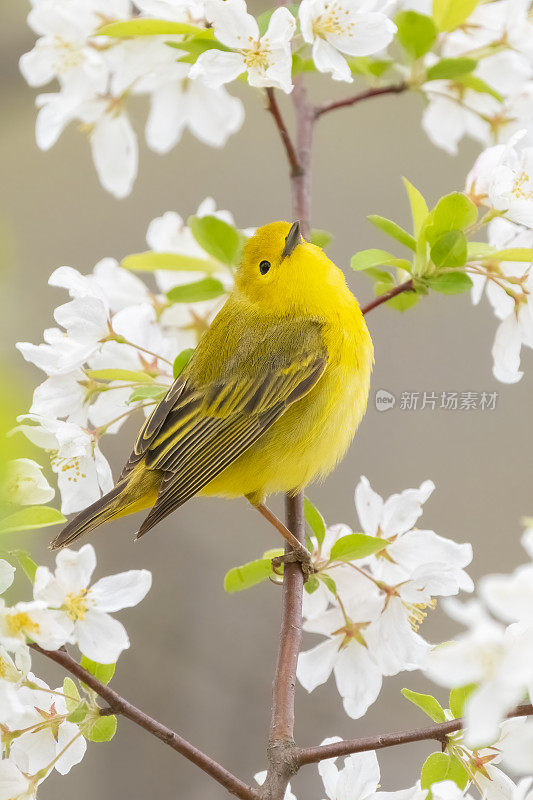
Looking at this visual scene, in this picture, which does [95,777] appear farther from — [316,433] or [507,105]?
[507,105]

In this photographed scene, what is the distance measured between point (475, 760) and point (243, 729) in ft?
6.26

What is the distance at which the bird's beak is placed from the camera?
4.95 ft

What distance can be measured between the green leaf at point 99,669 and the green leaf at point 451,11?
983 mm

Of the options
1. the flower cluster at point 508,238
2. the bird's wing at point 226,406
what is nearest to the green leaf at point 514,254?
the flower cluster at point 508,238

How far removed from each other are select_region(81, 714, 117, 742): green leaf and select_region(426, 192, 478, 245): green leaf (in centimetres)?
67

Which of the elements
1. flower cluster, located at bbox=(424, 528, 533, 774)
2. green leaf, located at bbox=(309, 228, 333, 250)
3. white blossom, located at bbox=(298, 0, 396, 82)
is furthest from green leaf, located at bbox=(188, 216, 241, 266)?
flower cluster, located at bbox=(424, 528, 533, 774)

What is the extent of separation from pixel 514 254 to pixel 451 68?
1.27ft

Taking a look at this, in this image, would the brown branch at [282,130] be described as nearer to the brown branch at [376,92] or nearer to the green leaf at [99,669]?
the brown branch at [376,92]

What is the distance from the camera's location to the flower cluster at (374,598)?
125cm

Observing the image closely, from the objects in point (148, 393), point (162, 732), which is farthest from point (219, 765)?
point (148, 393)

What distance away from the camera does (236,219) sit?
363 cm

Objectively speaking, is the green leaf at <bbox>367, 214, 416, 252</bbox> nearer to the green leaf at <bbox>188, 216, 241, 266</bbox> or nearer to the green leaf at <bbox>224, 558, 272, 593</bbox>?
the green leaf at <bbox>188, 216, 241, 266</bbox>

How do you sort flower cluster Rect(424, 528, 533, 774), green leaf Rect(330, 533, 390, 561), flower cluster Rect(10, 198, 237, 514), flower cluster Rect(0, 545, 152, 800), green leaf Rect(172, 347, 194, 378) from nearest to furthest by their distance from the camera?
flower cluster Rect(424, 528, 533, 774) → flower cluster Rect(0, 545, 152, 800) → green leaf Rect(330, 533, 390, 561) → flower cluster Rect(10, 198, 237, 514) → green leaf Rect(172, 347, 194, 378)

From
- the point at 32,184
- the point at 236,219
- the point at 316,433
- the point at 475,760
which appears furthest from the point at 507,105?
the point at 32,184
